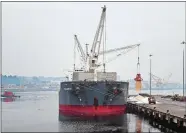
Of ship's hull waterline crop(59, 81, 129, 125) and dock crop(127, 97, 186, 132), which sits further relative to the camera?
ship's hull waterline crop(59, 81, 129, 125)

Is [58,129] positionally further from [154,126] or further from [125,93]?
[125,93]

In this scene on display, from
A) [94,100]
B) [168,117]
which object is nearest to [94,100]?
[94,100]

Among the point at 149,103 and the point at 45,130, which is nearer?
the point at 45,130

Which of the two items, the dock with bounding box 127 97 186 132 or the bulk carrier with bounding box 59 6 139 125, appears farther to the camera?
the bulk carrier with bounding box 59 6 139 125

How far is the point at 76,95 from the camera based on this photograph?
51.7 metres

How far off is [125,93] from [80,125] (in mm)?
15551

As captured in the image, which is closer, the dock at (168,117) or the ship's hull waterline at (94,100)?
the dock at (168,117)

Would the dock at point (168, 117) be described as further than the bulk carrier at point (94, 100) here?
No

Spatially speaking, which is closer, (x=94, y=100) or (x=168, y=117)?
(x=168, y=117)

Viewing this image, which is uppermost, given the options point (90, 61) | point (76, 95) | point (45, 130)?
point (90, 61)

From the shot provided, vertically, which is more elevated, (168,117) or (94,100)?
(94,100)

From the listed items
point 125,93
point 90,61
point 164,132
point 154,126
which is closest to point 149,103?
point 125,93

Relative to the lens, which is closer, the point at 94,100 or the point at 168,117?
the point at 168,117

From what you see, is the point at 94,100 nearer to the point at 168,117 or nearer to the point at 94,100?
the point at 94,100
